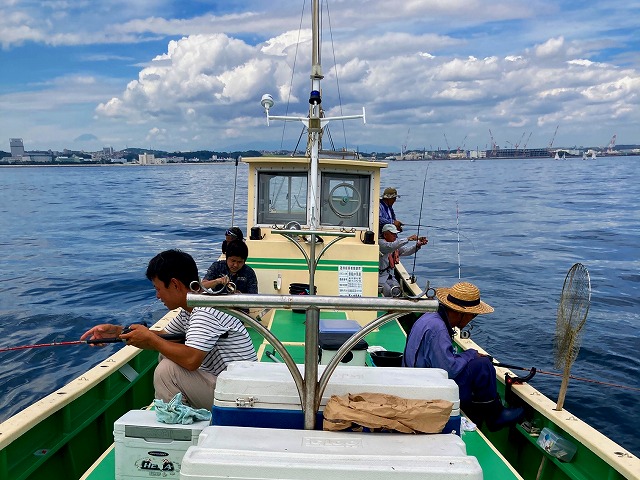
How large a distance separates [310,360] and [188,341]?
3.55ft

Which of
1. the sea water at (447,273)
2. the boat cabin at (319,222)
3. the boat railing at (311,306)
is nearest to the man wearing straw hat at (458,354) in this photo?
the boat railing at (311,306)

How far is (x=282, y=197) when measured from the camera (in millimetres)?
7805

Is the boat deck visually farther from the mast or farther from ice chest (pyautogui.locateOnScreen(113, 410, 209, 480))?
the mast

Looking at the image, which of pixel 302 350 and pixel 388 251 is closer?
pixel 302 350

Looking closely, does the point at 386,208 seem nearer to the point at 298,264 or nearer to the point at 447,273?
the point at 298,264

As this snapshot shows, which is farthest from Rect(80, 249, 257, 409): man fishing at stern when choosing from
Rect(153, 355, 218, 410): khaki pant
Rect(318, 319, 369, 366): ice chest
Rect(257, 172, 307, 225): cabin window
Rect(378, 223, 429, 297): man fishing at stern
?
Rect(378, 223, 429, 297): man fishing at stern

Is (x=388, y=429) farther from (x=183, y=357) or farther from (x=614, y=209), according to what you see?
(x=614, y=209)

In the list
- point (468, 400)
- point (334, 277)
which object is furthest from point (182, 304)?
point (334, 277)

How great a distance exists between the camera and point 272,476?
191 centimetres

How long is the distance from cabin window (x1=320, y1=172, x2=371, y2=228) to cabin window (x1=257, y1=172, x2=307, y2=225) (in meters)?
0.33

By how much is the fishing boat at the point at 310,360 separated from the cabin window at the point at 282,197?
1 centimetres

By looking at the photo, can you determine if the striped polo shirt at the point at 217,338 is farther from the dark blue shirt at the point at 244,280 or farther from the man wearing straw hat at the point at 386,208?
the man wearing straw hat at the point at 386,208

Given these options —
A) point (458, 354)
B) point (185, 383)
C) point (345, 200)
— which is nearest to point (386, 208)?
point (345, 200)

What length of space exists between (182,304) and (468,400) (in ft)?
6.90
